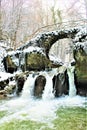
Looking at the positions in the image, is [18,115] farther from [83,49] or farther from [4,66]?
[4,66]

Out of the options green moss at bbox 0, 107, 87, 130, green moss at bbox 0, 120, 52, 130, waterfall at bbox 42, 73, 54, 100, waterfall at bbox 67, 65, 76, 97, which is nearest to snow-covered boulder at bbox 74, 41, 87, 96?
waterfall at bbox 67, 65, 76, 97

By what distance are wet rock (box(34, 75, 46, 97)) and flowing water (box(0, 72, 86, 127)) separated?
197 mm

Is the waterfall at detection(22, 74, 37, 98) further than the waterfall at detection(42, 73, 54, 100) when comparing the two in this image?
Yes

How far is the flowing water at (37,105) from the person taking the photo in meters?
6.70

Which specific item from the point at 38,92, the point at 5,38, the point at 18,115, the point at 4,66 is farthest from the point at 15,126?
the point at 5,38

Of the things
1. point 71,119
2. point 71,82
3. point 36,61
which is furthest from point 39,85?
point 71,119

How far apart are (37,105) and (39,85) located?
248 cm

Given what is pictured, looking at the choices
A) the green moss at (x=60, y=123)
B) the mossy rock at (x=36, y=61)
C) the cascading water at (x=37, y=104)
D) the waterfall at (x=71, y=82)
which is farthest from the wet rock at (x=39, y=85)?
the green moss at (x=60, y=123)

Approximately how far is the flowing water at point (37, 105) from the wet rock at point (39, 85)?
0.20m

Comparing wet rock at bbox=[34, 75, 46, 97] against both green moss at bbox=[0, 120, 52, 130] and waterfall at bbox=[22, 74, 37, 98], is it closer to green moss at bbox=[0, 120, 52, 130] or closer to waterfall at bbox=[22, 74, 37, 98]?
waterfall at bbox=[22, 74, 37, 98]

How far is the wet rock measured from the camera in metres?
10.6

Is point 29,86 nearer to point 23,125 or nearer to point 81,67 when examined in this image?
point 81,67

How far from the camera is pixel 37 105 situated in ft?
27.5

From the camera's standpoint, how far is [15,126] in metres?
5.93
